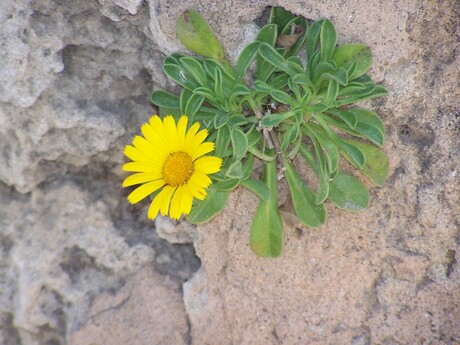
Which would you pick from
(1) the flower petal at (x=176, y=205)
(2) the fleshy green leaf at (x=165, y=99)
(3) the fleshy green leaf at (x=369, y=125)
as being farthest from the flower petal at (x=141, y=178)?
(3) the fleshy green leaf at (x=369, y=125)

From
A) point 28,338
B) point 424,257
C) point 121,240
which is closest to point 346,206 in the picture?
point 424,257

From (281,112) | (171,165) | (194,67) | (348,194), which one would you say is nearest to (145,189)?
(171,165)

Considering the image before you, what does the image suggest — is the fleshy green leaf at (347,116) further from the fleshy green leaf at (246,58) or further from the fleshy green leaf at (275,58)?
the fleshy green leaf at (246,58)

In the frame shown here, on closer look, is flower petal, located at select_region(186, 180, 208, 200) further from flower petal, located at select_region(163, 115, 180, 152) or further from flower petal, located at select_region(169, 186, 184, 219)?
flower petal, located at select_region(163, 115, 180, 152)

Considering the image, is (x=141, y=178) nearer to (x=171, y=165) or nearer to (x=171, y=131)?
(x=171, y=165)

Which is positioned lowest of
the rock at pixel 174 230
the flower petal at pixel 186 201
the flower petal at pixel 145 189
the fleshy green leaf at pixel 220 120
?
the rock at pixel 174 230

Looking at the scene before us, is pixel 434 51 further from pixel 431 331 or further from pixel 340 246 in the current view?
pixel 431 331

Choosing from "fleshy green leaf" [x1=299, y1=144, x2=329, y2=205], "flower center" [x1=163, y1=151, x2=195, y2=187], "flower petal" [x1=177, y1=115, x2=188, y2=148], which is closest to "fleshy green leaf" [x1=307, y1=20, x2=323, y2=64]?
"fleshy green leaf" [x1=299, y1=144, x2=329, y2=205]
